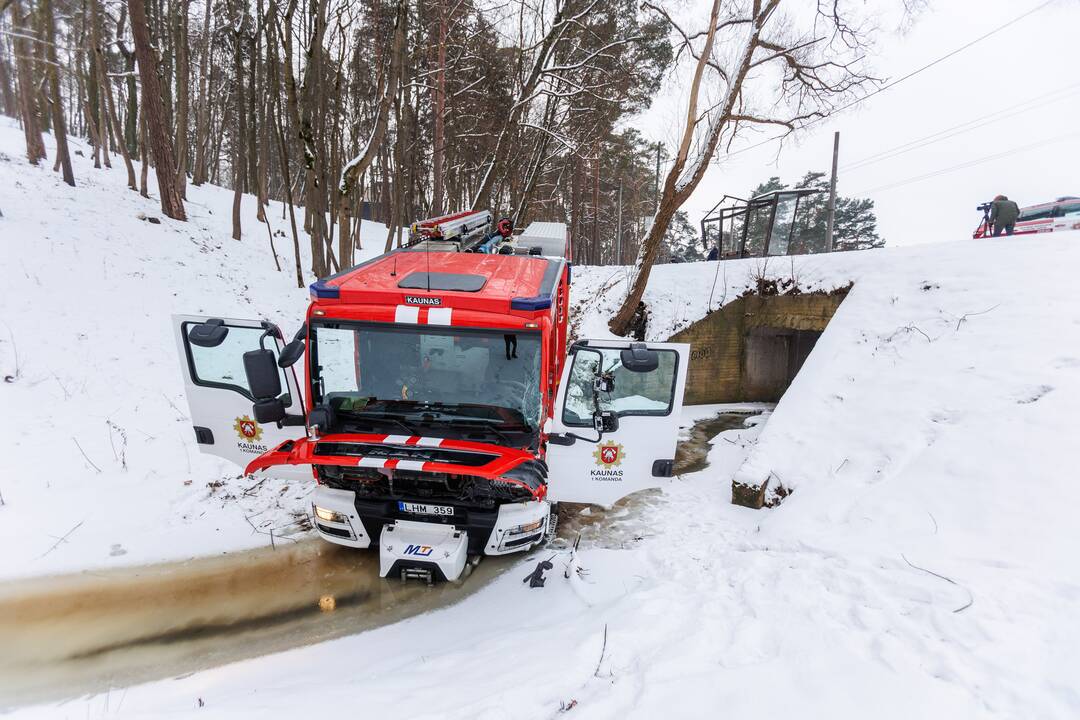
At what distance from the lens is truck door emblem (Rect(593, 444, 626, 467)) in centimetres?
448

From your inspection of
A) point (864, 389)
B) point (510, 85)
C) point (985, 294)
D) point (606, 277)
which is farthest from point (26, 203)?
point (985, 294)

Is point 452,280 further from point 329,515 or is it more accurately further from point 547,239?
point 547,239

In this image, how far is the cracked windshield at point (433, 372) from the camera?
13.3 ft

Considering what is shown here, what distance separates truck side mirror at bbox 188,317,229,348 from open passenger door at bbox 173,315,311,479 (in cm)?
8

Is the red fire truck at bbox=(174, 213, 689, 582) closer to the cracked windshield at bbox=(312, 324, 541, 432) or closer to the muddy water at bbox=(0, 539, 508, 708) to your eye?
the cracked windshield at bbox=(312, 324, 541, 432)

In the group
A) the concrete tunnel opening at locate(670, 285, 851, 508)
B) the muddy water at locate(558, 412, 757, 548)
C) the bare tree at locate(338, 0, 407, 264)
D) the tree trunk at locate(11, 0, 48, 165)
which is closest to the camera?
the muddy water at locate(558, 412, 757, 548)

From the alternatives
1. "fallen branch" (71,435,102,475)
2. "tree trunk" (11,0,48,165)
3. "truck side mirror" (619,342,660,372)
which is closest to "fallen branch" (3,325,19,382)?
"fallen branch" (71,435,102,475)

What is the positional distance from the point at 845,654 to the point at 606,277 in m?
14.4

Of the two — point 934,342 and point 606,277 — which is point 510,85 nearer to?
point 606,277

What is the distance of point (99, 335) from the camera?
8367 mm

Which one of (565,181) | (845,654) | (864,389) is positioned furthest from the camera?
(565,181)

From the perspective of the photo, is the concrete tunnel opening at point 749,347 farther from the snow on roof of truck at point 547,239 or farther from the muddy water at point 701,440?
the snow on roof of truck at point 547,239

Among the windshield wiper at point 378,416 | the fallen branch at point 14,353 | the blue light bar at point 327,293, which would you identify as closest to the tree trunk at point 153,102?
the fallen branch at point 14,353

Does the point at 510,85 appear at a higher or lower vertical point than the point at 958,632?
higher
